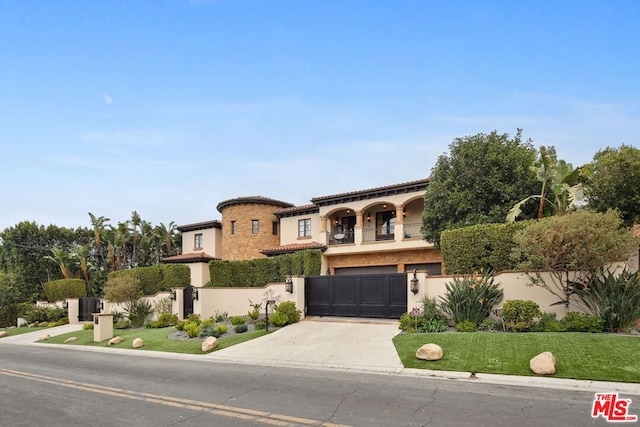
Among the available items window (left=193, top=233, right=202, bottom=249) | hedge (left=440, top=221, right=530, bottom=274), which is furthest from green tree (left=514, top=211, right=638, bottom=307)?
→ window (left=193, top=233, right=202, bottom=249)

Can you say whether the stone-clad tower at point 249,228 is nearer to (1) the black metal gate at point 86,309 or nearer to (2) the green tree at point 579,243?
(1) the black metal gate at point 86,309

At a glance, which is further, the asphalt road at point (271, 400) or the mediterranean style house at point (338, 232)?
the mediterranean style house at point (338, 232)

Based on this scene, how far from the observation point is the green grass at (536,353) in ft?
28.7

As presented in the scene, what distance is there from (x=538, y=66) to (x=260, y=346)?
15.1m

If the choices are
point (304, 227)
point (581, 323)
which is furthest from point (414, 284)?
point (304, 227)

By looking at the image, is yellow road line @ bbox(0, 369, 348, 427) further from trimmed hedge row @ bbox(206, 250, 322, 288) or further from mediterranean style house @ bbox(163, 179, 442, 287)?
mediterranean style house @ bbox(163, 179, 442, 287)

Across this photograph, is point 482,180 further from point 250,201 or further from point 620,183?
point 250,201

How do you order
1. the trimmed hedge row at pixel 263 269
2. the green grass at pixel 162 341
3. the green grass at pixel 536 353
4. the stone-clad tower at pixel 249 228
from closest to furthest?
the green grass at pixel 536 353 < the green grass at pixel 162 341 < the trimmed hedge row at pixel 263 269 < the stone-clad tower at pixel 249 228

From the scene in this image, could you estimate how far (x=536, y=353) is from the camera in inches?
393

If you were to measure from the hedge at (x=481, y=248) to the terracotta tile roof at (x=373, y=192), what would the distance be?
9858 mm

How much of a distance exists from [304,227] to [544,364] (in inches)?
964

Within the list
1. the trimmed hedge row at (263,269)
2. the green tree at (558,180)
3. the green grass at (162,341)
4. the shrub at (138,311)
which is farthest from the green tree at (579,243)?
the shrub at (138,311)

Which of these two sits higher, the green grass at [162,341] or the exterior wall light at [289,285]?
the exterior wall light at [289,285]

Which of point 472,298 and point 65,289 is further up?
point 472,298
